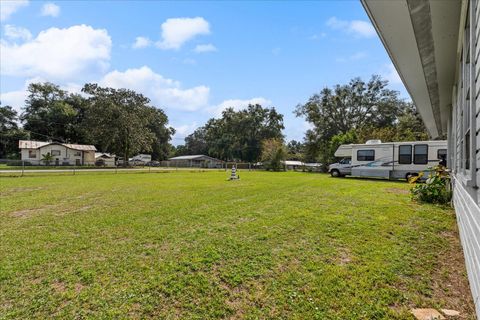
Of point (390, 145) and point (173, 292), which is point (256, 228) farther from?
point (390, 145)

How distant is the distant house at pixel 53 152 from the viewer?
3656 cm

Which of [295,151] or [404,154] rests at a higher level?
[295,151]

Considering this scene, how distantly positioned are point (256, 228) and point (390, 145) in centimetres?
1312

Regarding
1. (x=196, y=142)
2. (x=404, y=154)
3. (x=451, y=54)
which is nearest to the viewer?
(x=451, y=54)

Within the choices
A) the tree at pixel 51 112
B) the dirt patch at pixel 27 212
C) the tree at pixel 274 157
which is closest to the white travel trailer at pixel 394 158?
the tree at pixel 274 157

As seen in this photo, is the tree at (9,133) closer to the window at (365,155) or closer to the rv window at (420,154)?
the window at (365,155)

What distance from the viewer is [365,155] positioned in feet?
51.2

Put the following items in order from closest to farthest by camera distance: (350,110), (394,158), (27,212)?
(27,212), (394,158), (350,110)

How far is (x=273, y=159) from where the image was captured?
30000 millimetres

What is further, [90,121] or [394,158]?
[90,121]

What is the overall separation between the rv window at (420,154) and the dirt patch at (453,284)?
1199 cm

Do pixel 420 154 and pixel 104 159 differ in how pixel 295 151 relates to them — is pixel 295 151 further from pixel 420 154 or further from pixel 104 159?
pixel 420 154

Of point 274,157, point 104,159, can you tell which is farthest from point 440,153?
point 104,159

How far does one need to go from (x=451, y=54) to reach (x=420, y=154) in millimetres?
11845
